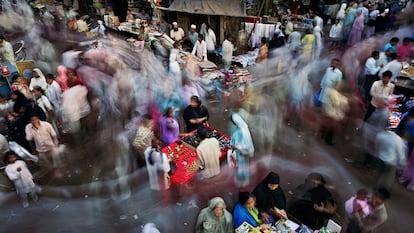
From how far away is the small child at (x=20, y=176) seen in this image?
5328 millimetres

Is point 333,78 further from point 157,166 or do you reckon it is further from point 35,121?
point 35,121

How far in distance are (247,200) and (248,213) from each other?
0.69 ft

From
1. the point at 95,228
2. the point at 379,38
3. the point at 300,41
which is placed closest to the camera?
the point at 95,228

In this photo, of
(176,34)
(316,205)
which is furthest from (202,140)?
(176,34)

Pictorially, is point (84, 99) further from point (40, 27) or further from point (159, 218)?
point (40, 27)

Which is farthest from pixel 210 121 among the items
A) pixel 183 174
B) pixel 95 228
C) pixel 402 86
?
pixel 402 86

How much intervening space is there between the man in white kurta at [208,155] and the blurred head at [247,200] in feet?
4.05

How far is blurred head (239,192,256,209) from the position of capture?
434 centimetres

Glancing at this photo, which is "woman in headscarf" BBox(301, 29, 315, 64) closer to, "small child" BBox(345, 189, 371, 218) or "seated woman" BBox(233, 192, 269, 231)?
"small child" BBox(345, 189, 371, 218)

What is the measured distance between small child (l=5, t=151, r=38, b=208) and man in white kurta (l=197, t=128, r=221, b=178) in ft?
9.79

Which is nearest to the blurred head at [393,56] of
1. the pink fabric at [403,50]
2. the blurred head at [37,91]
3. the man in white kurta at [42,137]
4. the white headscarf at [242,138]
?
the pink fabric at [403,50]

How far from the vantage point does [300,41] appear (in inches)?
414

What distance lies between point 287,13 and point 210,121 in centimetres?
833

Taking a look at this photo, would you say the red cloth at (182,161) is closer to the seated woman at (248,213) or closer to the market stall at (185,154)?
the market stall at (185,154)
